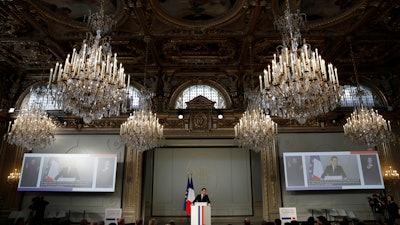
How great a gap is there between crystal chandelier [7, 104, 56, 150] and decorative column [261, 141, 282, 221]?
8.93 meters

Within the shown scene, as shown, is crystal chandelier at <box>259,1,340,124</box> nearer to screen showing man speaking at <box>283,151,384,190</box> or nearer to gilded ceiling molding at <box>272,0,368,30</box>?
gilded ceiling molding at <box>272,0,368,30</box>

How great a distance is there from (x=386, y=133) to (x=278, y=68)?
16.9 feet

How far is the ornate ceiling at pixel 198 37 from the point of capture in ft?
29.8

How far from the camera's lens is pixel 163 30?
10375mm

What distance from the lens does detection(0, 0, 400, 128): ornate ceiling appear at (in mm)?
9094

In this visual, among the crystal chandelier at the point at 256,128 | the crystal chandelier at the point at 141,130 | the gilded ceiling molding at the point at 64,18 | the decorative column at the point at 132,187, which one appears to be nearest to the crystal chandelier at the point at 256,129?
the crystal chandelier at the point at 256,128

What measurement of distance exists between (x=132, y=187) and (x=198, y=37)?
6.86m

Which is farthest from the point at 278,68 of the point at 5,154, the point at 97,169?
the point at 5,154

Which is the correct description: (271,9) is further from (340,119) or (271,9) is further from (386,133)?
(340,119)

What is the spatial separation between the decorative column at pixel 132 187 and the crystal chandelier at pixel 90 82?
5.70 metres

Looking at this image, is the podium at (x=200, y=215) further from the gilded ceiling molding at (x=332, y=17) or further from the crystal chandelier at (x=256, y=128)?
the gilded ceiling molding at (x=332, y=17)

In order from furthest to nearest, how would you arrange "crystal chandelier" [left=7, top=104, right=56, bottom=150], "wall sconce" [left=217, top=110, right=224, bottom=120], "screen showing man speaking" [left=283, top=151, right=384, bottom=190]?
1. "wall sconce" [left=217, top=110, right=224, bottom=120]
2. "screen showing man speaking" [left=283, top=151, right=384, bottom=190]
3. "crystal chandelier" [left=7, top=104, right=56, bottom=150]

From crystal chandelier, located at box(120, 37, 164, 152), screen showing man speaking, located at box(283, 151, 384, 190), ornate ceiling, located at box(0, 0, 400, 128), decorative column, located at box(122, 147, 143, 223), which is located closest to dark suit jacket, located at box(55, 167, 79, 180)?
decorative column, located at box(122, 147, 143, 223)

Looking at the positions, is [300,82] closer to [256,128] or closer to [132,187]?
[256,128]
